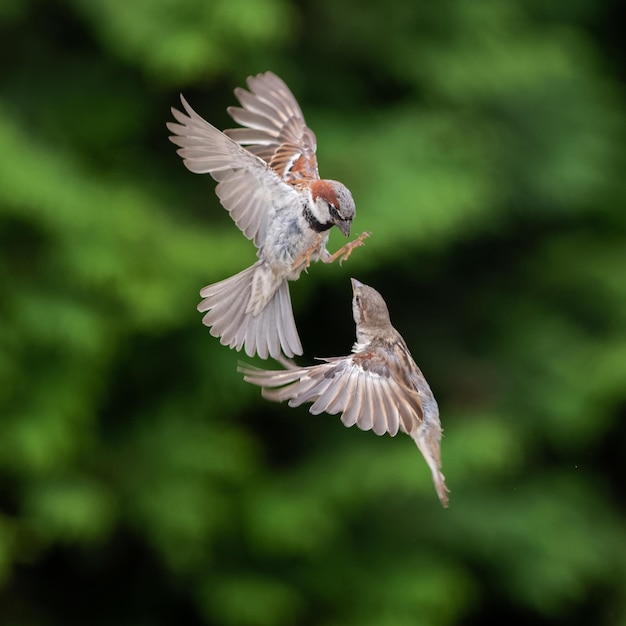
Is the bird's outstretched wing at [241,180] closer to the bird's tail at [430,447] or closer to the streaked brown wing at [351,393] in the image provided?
the streaked brown wing at [351,393]

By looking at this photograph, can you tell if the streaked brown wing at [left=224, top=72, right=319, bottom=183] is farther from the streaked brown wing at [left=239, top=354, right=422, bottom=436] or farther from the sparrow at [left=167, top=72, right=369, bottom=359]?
the streaked brown wing at [left=239, top=354, right=422, bottom=436]

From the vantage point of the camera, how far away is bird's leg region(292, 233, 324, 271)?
218 cm

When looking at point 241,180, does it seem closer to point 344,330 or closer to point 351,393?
point 351,393

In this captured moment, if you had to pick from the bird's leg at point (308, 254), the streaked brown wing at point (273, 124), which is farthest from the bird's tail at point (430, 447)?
the streaked brown wing at point (273, 124)

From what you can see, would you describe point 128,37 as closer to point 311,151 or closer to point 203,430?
point 203,430

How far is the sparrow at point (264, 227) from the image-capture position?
80.9 inches

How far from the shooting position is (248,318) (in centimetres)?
236

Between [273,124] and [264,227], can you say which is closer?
[264,227]

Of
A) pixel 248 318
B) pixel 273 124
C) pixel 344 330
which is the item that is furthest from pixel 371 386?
pixel 344 330

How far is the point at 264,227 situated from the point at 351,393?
50 centimetres

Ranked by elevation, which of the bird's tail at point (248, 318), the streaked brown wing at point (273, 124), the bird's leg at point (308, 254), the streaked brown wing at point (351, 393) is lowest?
the streaked brown wing at point (351, 393)

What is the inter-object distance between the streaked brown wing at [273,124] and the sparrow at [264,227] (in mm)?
155

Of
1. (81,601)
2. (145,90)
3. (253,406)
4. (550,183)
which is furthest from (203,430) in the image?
(550,183)

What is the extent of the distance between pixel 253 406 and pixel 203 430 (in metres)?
0.48
